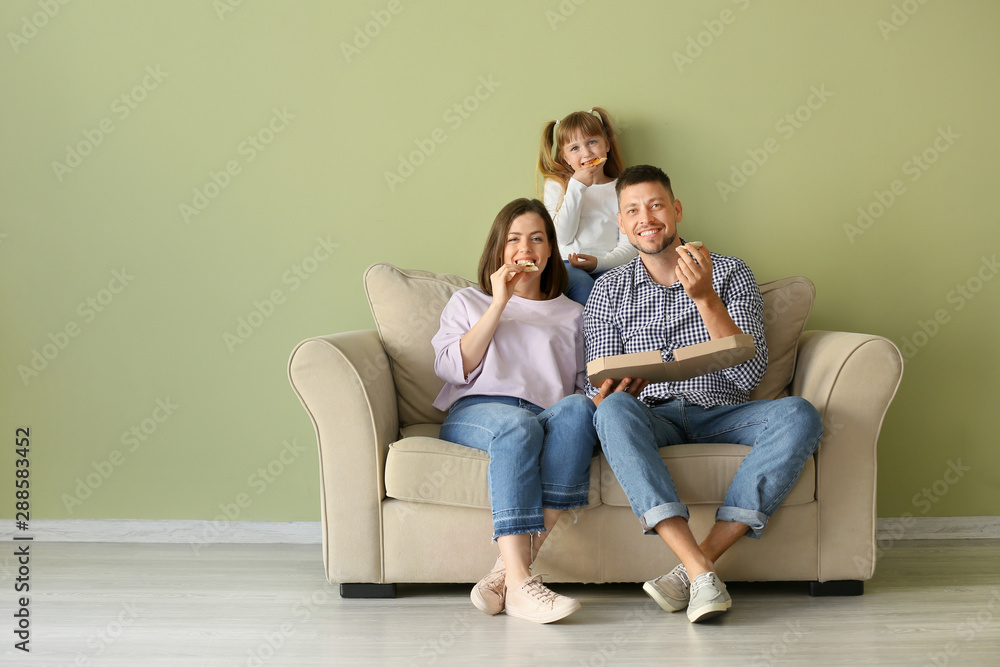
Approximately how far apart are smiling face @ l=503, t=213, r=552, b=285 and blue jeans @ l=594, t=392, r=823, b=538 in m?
0.51

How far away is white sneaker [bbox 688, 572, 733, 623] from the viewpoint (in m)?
1.68

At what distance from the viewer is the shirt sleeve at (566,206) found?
255 cm

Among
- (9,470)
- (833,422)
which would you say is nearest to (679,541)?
(833,422)

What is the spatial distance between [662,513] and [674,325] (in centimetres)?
59

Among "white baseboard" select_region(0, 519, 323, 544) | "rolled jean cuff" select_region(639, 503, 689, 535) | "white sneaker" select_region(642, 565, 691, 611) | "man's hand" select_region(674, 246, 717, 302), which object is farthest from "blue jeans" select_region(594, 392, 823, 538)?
"white baseboard" select_region(0, 519, 323, 544)

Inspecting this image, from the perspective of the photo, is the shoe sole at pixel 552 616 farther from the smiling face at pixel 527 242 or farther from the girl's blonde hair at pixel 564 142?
the girl's blonde hair at pixel 564 142

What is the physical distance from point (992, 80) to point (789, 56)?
67 cm

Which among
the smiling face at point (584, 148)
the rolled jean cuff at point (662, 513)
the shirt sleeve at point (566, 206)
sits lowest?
the rolled jean cuff at point (662, 513)

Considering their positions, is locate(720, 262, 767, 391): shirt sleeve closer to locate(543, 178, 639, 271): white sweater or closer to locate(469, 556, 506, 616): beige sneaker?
locate(543, 178, 639, 271): white sweater

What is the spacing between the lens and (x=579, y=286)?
2.43m

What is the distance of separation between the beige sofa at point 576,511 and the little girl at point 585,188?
81cm

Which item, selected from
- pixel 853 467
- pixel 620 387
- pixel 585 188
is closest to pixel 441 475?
pixel 620 387

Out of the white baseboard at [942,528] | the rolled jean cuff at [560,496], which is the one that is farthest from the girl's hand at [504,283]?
the white baseboard at [942,528]

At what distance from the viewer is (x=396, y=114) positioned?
267cm
